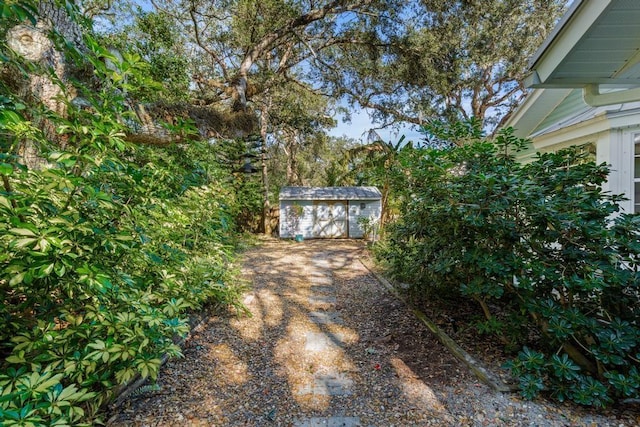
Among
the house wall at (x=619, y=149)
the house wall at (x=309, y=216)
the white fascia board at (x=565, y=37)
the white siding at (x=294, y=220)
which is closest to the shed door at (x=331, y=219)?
the house wall at (x=309, y=216)

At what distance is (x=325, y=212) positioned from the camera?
568 inches

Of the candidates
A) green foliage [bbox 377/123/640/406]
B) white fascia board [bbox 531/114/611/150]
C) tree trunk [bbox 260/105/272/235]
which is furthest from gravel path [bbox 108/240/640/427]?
tree trunk [bbox 260/105/272/235]

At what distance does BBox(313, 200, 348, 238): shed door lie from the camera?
1441cm

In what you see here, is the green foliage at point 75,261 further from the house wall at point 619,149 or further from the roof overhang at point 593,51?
the house wall at point 619,149

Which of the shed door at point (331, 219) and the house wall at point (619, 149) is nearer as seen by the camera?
the house wall at point (619, 149)

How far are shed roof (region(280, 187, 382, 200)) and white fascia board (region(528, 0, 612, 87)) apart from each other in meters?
11.1

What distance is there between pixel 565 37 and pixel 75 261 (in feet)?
13.4

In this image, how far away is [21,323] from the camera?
68.2 inches

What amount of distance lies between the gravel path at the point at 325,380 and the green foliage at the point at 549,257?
0.33m

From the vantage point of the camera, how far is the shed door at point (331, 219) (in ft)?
47.3

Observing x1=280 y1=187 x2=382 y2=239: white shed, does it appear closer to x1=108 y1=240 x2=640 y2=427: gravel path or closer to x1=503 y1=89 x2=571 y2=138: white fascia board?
x1=503 y1=89 x2=571 y2=138: white fascia board

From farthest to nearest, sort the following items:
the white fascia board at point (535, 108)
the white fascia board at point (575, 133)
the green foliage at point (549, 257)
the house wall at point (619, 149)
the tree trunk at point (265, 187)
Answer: the tree trunk at point (265, 187)
the white fascia board at point (535, 108)
the white fascia board at point (575, 133)
the house wall at point (619, 149)
the green foliage at point (549, 257)

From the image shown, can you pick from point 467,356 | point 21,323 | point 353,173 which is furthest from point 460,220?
point 353,173

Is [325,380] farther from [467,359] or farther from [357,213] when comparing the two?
[357,213]
